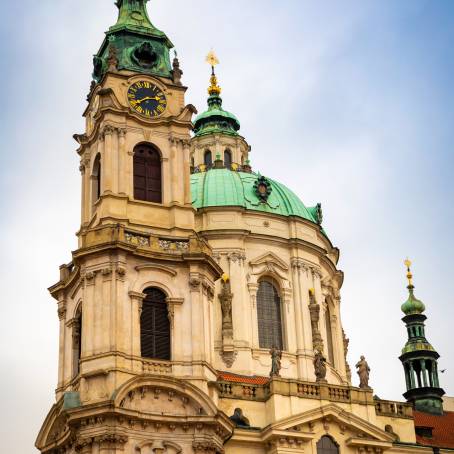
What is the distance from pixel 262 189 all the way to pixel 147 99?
9.60 metres

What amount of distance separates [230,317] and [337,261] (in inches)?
377

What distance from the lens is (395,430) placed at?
43.5m

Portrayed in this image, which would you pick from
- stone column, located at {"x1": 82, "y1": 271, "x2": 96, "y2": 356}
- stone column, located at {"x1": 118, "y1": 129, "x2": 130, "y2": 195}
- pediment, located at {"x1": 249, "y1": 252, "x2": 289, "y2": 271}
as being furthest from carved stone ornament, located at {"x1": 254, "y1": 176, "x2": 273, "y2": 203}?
stone column, located at {"x1": 82, "y1": 271, "x2": 96, "y2": 356}

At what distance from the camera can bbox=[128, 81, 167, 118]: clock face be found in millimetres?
43562

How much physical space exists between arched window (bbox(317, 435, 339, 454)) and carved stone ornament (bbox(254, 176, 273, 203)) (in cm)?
1401

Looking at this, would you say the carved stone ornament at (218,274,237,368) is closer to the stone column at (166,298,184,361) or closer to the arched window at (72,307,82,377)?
the stone column at (166,298,184,361)

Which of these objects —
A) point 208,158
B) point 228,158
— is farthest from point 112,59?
point 228,158

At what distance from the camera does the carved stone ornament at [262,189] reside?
5109 centimetres

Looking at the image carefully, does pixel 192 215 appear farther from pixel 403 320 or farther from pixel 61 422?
pixel 403 320

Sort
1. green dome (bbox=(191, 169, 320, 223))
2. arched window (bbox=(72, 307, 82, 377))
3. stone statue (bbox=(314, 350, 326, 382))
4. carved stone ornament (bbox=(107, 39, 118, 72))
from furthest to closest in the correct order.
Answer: green dome (bbox=(191, 169, 320, 223))
carved stone ornament (bbox=(107, 39, 118, 72))
stone statue (bbox=(314, 350, 326, 382))
arched window (bbox=(72, 307, 82, 377))

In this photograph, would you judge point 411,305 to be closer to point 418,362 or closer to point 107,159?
Answer: point 418,362

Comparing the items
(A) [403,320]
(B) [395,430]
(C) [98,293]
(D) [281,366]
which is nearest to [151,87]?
(C) [98,293]

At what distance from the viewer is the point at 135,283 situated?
39.5 m

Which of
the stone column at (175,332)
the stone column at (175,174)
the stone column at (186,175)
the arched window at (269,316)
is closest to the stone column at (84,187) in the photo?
the stone column at (175,174)
